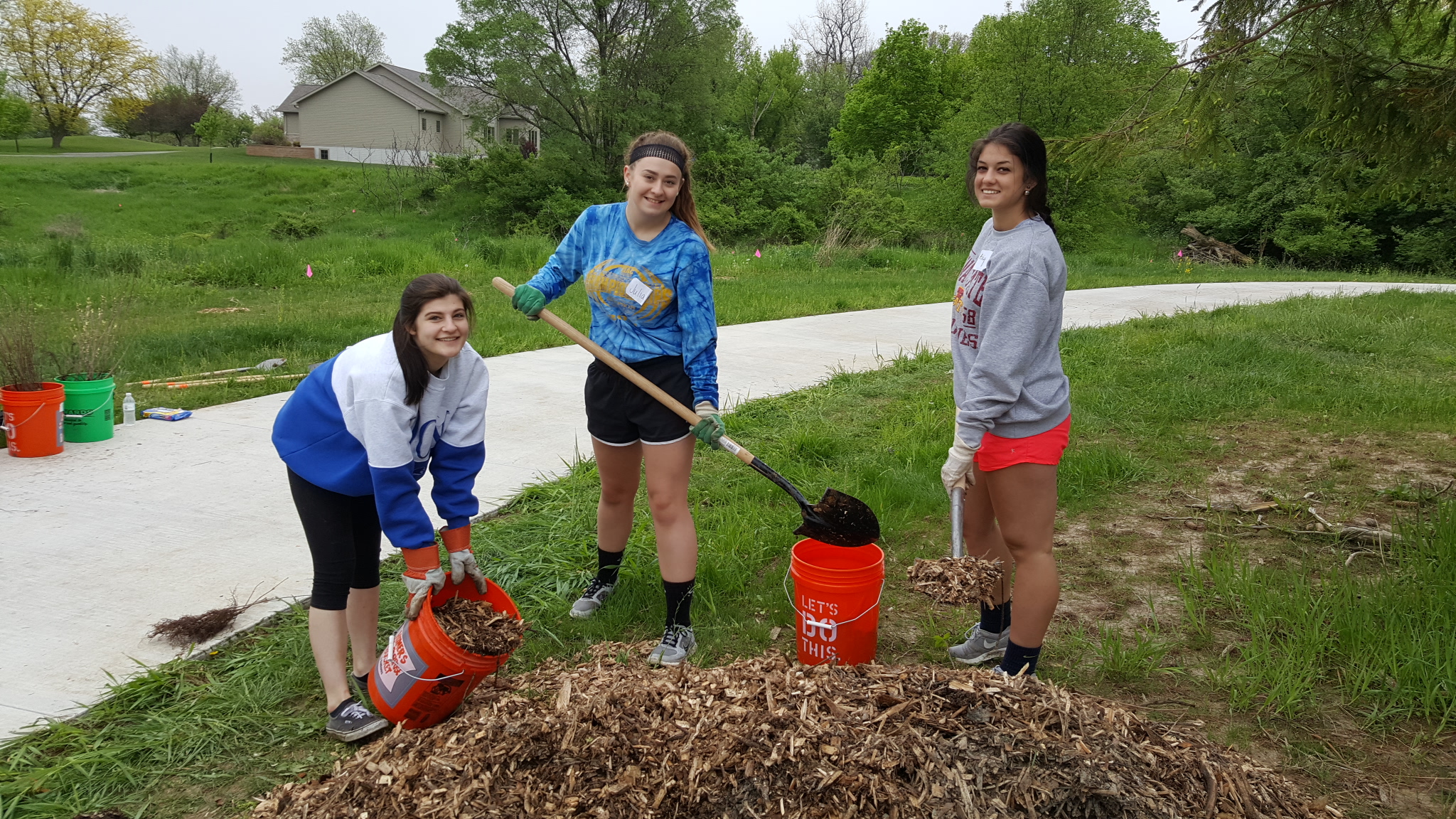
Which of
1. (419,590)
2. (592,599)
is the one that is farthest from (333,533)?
(592,599)

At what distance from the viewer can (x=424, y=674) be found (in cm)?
247

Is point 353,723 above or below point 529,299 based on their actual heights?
below

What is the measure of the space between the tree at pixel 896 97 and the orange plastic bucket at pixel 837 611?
43055mm

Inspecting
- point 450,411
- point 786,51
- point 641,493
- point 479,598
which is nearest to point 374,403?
point 450,411

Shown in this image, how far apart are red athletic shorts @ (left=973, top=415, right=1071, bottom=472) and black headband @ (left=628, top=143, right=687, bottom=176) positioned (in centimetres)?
131

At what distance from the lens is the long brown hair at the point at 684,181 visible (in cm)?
310

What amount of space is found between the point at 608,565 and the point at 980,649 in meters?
1.42

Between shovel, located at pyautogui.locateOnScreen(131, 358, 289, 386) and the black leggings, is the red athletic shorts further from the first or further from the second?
shovel, located at pyautogui.locateOnScreen(131, 358, 289, 386)

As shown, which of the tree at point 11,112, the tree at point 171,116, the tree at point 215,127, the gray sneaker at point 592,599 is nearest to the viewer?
the gray sneaker at point 592,599

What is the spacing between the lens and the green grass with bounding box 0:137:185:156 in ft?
137

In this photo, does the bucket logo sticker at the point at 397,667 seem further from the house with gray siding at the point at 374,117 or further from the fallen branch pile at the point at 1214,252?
the house with gray siding at the point at 374,117

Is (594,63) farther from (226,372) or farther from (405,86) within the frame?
(405,86)

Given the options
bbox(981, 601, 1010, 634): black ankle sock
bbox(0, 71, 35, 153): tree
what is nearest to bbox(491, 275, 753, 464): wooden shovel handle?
bbox(981, 601, 1010, 634): black ankle sock

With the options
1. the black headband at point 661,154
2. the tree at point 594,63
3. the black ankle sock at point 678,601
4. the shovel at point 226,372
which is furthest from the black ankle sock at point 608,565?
the tree at point 594,63
